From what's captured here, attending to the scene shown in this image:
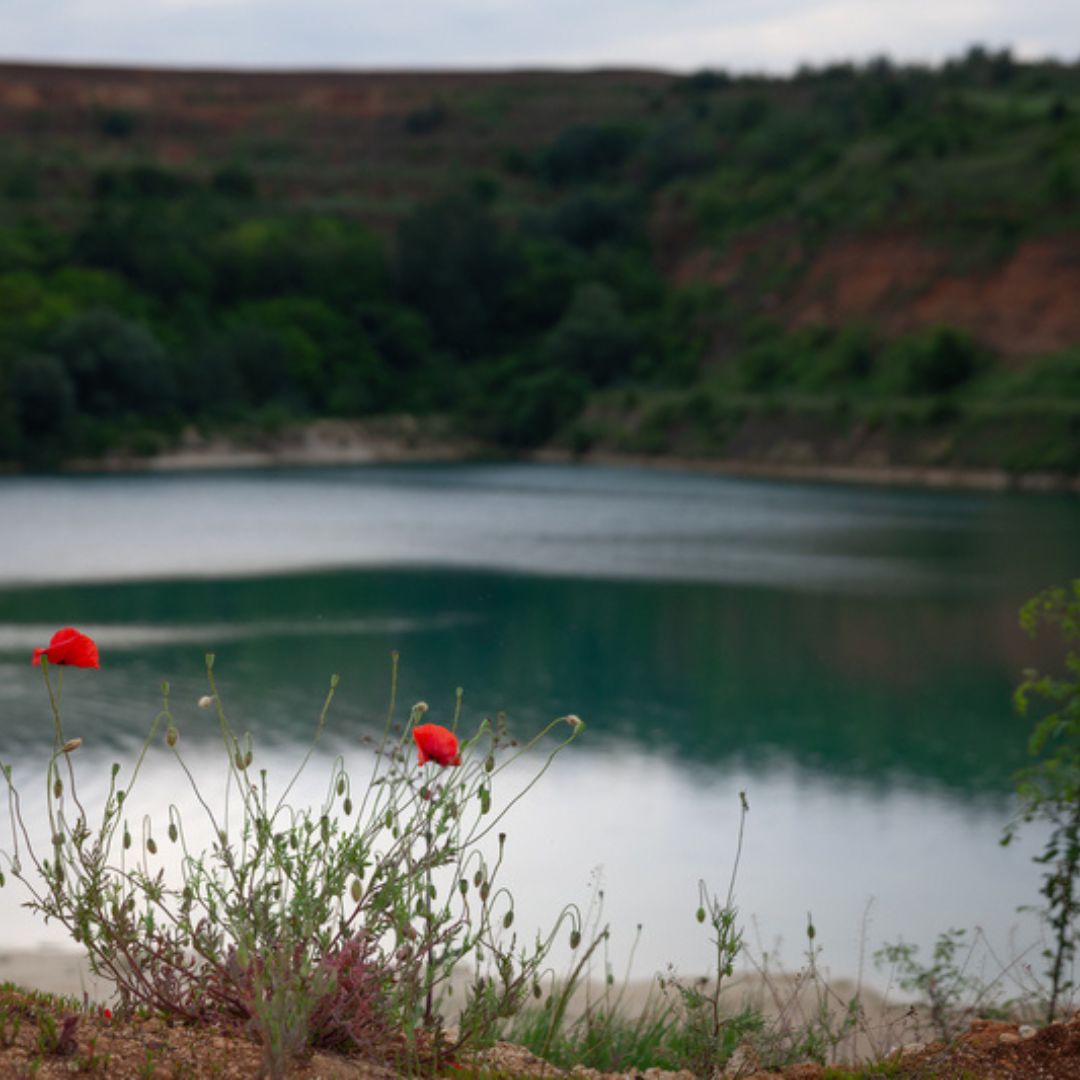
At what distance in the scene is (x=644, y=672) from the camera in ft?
62.7

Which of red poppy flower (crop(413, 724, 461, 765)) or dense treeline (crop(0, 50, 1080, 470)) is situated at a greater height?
dense treeline (crop(0, 50, 1080, 470))

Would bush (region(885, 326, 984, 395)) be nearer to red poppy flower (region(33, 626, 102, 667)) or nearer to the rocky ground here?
the rocky ground

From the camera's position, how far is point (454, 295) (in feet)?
273

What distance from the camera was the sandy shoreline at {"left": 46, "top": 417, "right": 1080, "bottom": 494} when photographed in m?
54.3

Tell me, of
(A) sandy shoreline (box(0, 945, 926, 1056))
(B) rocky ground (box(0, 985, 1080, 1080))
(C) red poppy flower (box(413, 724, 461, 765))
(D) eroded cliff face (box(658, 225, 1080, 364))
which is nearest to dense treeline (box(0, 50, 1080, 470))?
(D) eroded cliff face (box(658, 225, 1080, 364))

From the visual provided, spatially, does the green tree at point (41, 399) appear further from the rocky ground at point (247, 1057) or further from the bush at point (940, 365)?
the rocky ground at point (247, 1057)

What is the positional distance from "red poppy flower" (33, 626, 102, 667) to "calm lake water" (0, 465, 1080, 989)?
3694mm

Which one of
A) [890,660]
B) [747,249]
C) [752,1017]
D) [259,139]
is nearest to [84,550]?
[890,660]

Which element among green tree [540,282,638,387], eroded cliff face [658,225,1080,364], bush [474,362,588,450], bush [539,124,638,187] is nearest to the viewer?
eroded cliff face [658,225,1080,364]

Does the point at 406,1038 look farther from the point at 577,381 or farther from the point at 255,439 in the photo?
the point at 577,381

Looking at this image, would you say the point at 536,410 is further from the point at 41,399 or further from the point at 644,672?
the point at 644,672

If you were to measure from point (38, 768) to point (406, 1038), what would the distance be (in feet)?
30.9

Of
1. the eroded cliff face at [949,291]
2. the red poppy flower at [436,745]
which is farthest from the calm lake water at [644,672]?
the eroded cliff face at [949,291]

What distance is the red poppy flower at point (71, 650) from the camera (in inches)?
149
